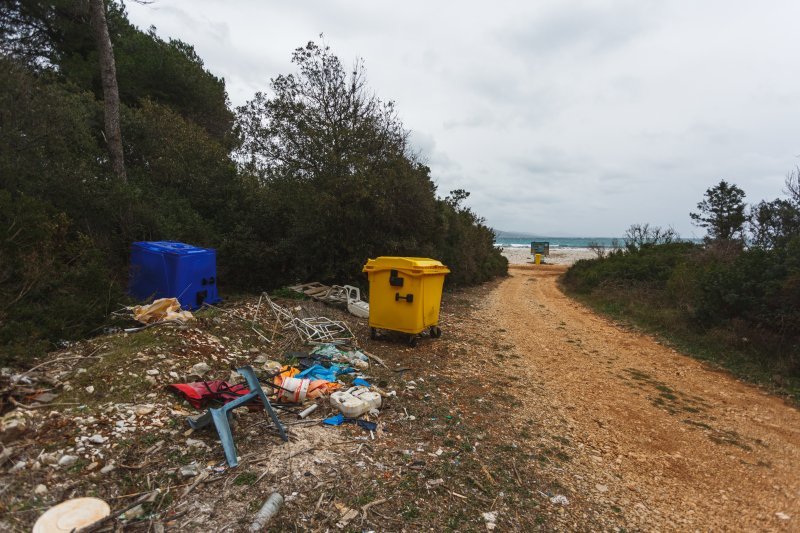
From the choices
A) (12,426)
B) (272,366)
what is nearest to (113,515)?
(12,426)

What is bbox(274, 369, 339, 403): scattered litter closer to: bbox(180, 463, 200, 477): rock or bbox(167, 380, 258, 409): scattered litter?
bbox(167, 380, 258, 409): scattered litter

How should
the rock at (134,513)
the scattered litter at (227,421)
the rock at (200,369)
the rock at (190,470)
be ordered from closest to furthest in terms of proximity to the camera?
1. the rock at (134,513)
2. the rock at (190,470)
3. the scattered litter at (227,421)
4. the rock at (200,369)

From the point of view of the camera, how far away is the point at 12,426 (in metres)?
2.49

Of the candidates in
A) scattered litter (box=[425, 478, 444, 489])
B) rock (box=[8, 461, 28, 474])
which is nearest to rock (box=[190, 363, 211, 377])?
rock (box=[8, 461, 28, 474])

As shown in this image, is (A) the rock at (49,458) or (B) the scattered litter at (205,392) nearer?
(A) the rock at (49,458)

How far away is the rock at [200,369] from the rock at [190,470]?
4.75ft

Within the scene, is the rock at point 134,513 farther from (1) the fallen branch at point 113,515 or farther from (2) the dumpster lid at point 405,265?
(2) the dumpster lid at point 405,265

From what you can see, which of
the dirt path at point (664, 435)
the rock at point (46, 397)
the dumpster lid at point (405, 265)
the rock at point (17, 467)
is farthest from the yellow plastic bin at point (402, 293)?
the rock at point (17, 467)

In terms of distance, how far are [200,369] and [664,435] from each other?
4732 mm

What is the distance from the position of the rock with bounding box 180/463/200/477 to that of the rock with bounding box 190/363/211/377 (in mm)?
1449

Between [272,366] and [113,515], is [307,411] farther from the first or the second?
[113,515]

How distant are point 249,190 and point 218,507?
9459 millimetres

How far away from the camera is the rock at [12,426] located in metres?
2.44

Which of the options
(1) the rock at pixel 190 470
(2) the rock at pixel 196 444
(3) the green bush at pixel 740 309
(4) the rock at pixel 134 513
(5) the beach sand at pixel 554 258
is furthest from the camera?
(5) the beach sand at pixel 554 258
